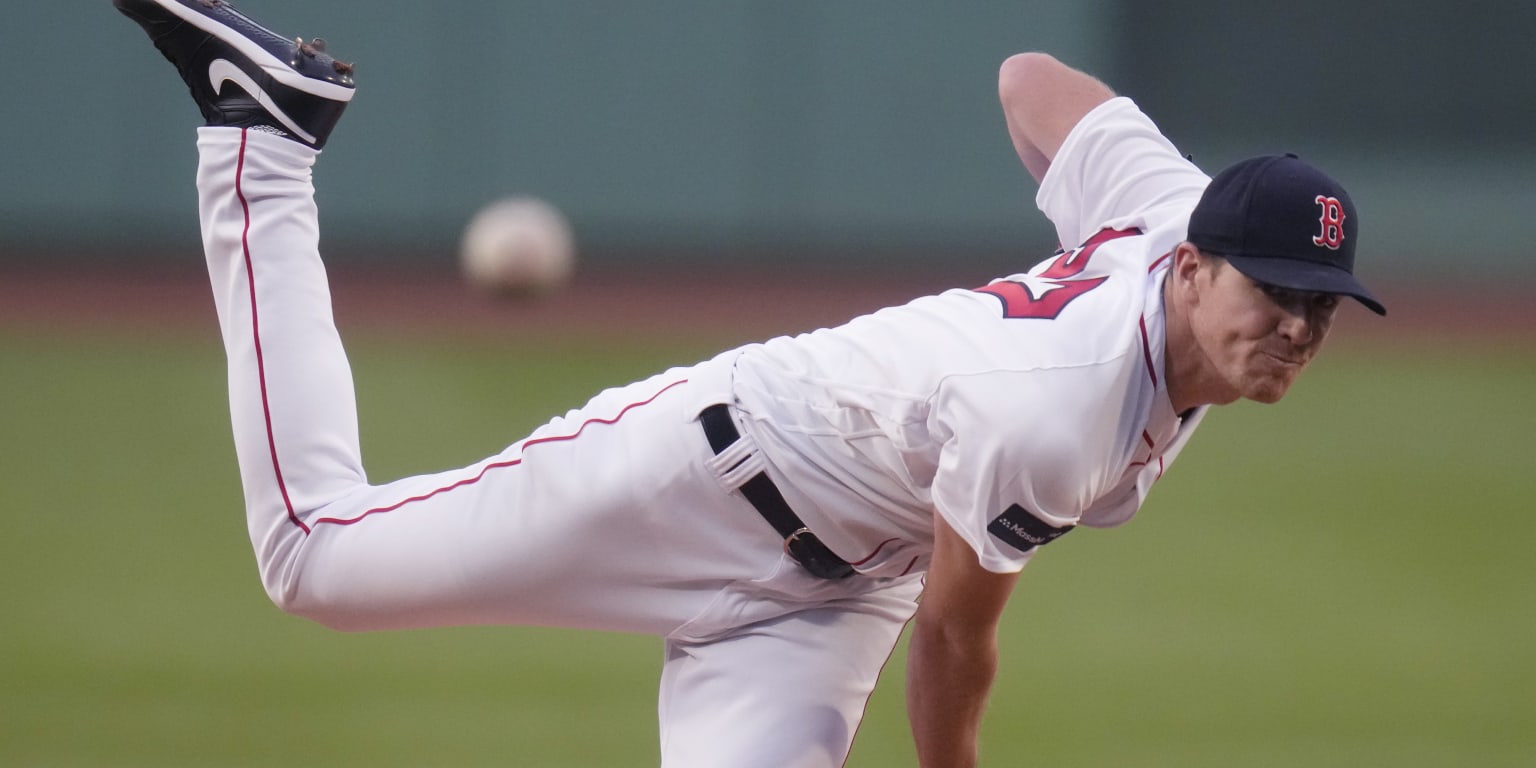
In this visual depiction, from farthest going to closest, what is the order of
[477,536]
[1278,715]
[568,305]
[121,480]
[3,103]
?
1. [3,103]
2. [568,305]
3. [121,480]
4. [1278,715]
5. [477,536]

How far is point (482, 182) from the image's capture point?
1313cm

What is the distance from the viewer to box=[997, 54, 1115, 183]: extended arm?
3525 millimetres

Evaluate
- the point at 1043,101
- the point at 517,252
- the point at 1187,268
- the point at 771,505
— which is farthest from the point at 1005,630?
the point at 517,252

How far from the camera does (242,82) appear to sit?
342cm

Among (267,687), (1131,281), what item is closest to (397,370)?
(267,687)

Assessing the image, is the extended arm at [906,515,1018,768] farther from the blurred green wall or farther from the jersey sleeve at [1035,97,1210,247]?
the blurred green wall

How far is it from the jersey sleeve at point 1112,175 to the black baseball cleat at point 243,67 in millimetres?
1441

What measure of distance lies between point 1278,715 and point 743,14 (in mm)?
8920

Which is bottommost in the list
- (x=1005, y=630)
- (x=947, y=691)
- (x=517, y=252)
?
(x=517, y=252)

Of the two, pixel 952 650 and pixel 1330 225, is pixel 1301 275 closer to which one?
pixel 1330 225

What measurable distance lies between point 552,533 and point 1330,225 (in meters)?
1.44

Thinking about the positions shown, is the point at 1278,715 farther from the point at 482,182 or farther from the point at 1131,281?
the point at 482,182

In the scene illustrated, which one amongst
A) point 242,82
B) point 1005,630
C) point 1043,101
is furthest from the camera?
point 1005,630

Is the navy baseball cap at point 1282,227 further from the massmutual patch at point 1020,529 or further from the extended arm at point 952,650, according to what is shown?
the extended arm at point 952,650
